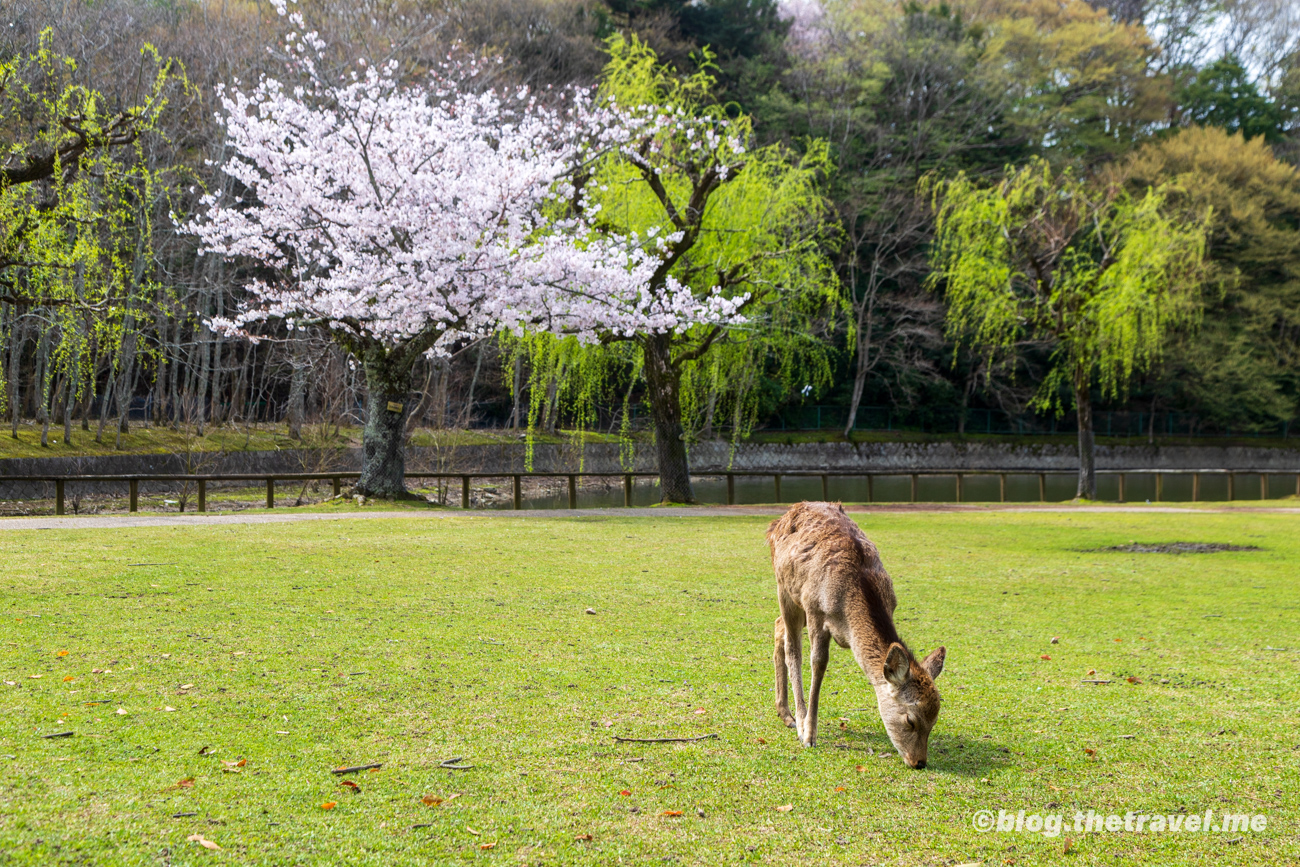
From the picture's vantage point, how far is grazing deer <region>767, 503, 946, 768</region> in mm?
4320

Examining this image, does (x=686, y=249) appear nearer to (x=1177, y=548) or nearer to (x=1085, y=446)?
(x=1177, y=548)

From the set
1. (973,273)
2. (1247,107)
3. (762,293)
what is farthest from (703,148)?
(1247,107)

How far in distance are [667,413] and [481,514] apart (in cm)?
542

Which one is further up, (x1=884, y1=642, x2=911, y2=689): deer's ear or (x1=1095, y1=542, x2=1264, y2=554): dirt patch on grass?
(x1=884, y1=642, x2=911, y2=689): deer's ear

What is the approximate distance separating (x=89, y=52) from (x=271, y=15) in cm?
723

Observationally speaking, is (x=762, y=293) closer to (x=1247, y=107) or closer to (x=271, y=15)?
(x=271, y=15)

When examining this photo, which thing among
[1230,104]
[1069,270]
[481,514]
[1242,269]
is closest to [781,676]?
[481,514]

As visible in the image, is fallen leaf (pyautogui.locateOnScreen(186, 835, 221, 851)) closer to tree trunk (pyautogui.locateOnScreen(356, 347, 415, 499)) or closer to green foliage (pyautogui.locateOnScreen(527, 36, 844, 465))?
tree trunk (pyautogui.locateOnScreen(356, 347, 415, 499))

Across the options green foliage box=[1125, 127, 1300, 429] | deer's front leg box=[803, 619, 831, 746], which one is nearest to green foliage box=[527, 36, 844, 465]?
deer's front leg box=[803, 619, 831, 746]

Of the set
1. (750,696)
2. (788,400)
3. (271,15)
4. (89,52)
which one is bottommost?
(750,696)

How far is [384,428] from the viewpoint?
1988cm

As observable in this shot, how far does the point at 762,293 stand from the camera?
73.9ft

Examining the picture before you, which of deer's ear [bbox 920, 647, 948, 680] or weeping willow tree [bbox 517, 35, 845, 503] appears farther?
weeping willow tree [bbox 517, 35, 845, 503]

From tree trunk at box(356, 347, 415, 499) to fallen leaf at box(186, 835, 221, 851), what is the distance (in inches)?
656
